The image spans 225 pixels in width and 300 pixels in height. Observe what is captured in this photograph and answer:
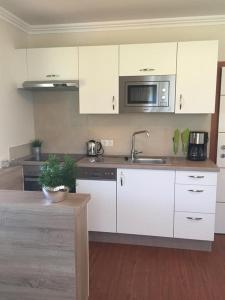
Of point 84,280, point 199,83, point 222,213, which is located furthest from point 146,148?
point 84,280

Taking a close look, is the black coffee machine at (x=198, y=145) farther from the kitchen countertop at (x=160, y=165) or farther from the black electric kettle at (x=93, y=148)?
the black electric kettle at (x=93, y=148)

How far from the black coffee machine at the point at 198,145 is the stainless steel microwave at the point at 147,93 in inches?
16.6

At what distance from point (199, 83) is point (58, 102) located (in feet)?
5.88

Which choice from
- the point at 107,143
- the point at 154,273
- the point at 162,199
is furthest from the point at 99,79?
the point at 154,273

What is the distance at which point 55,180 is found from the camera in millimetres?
1675

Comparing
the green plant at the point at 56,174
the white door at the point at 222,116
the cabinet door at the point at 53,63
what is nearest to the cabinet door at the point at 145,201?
the white door at the point at 222,116

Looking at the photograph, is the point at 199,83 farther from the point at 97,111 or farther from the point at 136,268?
the point at 136,268

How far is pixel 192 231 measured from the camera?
9.40 feet

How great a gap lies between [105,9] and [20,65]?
3.87 ft

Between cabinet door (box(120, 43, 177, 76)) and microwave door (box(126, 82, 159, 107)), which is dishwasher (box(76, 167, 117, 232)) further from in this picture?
cabinet door (box(120, 43, 177, 76))

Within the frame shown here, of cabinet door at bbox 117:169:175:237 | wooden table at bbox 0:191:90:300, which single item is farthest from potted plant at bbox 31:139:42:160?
wooden table at bbox 0:191:90:300

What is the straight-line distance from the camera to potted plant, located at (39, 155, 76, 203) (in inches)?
65.4

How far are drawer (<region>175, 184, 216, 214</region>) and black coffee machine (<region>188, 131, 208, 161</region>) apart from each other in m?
0.44

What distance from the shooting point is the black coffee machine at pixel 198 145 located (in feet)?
10.1
